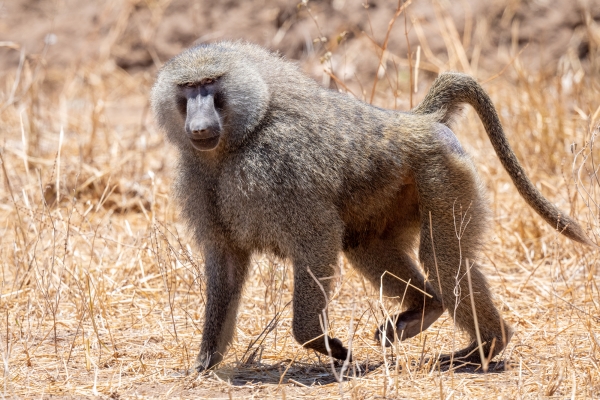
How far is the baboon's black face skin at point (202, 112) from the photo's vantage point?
2875 millimetres

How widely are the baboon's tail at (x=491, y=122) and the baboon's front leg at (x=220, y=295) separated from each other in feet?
3.27

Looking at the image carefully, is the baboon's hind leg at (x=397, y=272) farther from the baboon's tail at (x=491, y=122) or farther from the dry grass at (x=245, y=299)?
the baboon's tail at (x=491, y=122)

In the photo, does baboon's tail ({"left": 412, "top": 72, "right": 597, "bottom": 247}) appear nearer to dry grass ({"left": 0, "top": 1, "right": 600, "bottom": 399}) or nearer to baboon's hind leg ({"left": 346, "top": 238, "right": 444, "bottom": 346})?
dry grass ({"left": 0, "top": 1, "right": 600, "bottom": 399})

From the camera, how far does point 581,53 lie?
25.3 feet

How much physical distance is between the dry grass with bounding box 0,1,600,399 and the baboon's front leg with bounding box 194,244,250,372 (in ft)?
0.30

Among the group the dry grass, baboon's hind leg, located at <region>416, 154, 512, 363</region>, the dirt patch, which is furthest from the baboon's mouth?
the dirt patch

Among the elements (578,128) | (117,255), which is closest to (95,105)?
(117,255)

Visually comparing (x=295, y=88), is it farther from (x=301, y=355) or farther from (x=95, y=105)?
(x=95, y=105)

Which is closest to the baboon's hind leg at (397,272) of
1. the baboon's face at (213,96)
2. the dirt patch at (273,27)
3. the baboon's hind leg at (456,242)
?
the baboon's hind leg at (456,242)

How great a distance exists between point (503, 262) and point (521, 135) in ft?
4.78

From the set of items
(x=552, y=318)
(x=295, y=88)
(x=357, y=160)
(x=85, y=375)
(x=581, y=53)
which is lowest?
(x=85, y=375)

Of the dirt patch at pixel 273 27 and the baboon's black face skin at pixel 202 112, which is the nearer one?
the baboon's black face skin at pixel 202 112

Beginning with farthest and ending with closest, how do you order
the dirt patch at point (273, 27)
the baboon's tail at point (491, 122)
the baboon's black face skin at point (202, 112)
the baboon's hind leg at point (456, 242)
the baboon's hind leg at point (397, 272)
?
the dirt patch at point (273, 27) < the baboon's hind leg at point (397, 272) < the baboon's tail at point (491, 122) < the baboon's hind leg at point (456, 242) < the baboon's black face skin at point (202, 112)

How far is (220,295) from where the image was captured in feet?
10.6
